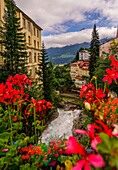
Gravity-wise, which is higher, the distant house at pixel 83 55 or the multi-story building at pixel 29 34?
the distant house at pixel 83 55

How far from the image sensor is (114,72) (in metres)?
1.14

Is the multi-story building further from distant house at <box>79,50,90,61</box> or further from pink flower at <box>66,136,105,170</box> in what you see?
distant house at <box>79,50,90,61</box>

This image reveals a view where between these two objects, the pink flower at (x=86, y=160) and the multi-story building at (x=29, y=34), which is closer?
the pink flower at (x=86, y=160)

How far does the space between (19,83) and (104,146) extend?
62.4 inches

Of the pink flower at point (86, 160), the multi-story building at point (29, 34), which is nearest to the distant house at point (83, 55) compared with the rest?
the multi-story building at point (29, 34)

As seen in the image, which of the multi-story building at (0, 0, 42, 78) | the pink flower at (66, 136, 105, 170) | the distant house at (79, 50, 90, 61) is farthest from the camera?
the distant house at (79, 50, 90, 61)

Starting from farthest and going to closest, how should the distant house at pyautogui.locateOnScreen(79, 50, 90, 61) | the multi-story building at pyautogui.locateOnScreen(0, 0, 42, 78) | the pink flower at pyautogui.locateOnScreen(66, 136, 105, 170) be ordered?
the distant house at pyautogui.locateOnScreen(79, 50, 90, 61), the multi-story building at pyautogui.locateOnScreen(0, 0, 42, 78), the pink flower at pyautogui.locateOnScreen(66, 136, 105, 170)

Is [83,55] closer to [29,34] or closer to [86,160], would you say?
[29,34]

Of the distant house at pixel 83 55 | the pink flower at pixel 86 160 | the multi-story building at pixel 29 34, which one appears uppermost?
the distant house at pixel 83 55

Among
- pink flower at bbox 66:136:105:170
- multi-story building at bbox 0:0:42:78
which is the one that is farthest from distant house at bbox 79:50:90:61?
pink flower at bbox 66:136:105:170

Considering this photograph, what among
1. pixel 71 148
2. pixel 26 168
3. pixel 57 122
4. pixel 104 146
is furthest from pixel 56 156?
pixel 57 122

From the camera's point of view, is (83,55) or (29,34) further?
(83,55)

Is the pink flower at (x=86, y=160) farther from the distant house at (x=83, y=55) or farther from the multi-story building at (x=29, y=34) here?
the distant house at (x=83, y=55)

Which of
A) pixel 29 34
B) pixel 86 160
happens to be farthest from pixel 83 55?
pixel 86 160
